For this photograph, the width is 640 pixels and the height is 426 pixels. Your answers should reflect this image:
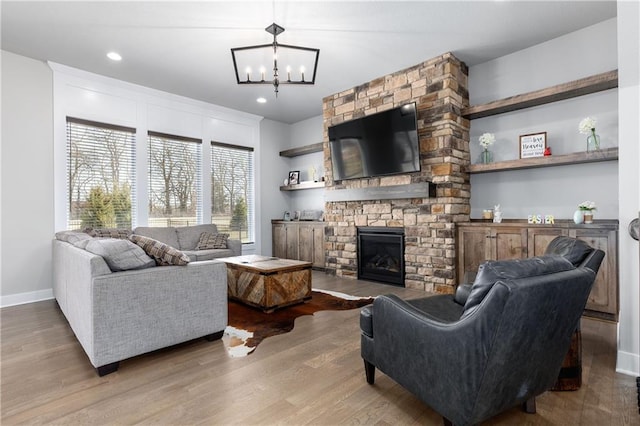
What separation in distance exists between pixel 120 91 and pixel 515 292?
18.2 feet

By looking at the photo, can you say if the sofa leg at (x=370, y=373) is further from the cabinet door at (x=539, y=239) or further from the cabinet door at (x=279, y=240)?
the cabinet door at (x=279, y=240)

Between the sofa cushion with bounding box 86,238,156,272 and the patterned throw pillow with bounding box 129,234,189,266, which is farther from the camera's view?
the patterned throw pillow with bounding box 129,234,189,266

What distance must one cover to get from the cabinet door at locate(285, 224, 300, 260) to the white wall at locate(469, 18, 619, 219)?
125 inches

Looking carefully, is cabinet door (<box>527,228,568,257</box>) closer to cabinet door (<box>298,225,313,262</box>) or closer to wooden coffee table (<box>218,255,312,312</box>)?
wooden coffee table (<box>218,255,312,312</box>)

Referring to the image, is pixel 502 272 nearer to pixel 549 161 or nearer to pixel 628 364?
pixel 628 364

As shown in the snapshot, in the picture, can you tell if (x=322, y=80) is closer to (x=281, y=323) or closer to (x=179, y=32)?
(x=179, y=32)

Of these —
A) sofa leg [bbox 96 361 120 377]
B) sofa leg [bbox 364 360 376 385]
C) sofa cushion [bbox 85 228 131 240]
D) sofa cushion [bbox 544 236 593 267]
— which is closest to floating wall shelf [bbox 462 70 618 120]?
sofa cushion [bbox 544 236 593 267]

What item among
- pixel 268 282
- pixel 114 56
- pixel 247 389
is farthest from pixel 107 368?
pixel 114 56

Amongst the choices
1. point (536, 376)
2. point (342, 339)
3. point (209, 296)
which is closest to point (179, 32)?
point (209, 296)

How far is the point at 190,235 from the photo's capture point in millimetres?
5375

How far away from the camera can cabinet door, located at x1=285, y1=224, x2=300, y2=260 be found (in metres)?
6.31

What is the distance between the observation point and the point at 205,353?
2.48m

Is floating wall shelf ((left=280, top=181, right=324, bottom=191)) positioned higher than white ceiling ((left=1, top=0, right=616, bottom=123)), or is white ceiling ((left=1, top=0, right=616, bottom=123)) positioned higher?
white ceiling ((left=1, top=0, right=616, bottom=123))

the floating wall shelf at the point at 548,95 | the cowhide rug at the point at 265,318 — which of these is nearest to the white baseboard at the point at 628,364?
the cowhide rug at the point at 265,318
